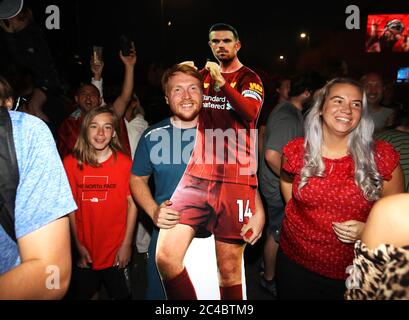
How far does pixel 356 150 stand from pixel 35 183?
1.66 meters

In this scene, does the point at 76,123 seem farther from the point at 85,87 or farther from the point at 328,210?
the point at 328,210

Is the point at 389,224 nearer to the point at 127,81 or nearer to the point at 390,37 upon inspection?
the point at 127,81

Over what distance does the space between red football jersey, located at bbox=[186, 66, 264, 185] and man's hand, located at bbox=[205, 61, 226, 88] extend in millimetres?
30

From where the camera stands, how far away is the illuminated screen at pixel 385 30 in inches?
611

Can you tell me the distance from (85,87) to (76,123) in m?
0.47

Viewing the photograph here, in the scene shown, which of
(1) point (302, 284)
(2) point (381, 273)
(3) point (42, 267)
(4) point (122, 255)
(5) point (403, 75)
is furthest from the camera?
(5) point (403, 75)

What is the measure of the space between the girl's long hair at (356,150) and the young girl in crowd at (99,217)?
47.7 inches

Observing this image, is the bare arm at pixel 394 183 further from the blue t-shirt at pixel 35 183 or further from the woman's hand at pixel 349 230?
Answer: the blue t-shirt at pixel 35 183

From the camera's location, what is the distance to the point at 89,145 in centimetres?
242

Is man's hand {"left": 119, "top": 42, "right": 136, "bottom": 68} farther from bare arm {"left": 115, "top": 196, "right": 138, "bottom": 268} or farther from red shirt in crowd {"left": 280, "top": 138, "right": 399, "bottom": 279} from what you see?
red shirt in crowd {"left": 280, "top": 138, "right": 399, "bottom": 279}

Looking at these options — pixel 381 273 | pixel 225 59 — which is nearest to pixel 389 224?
pixel 381 273

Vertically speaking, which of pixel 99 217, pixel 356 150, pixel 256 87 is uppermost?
pixel 256 87

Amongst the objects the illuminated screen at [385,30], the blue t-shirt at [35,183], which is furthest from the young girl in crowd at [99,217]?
the illuminated screen at [385,30]

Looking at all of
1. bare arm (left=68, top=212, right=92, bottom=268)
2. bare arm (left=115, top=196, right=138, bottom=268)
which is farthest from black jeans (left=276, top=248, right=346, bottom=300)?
bare arm (left=68, top=212, right=92, bottom=268)
